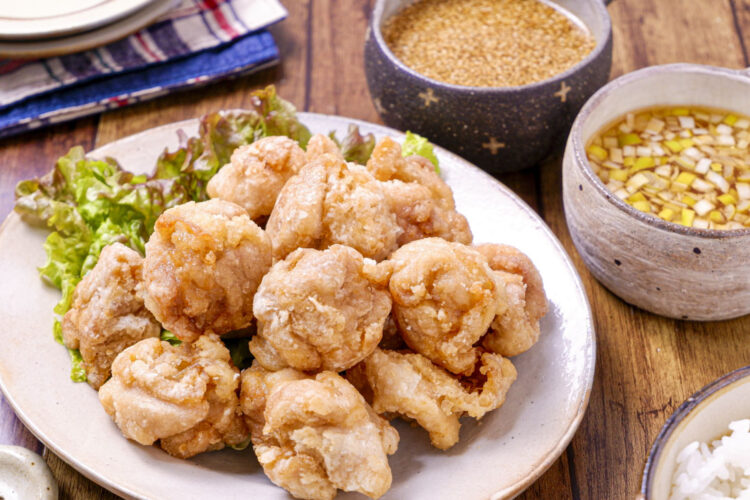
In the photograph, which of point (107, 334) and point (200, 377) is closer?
point (200, 377)

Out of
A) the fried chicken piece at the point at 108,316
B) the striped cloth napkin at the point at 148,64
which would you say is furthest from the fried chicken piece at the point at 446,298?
the striped cloth napkin at the point at 148,64

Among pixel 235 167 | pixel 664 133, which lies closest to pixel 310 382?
pixel 235 167

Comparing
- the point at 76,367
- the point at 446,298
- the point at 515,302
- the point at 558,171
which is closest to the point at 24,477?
the point at 76,367

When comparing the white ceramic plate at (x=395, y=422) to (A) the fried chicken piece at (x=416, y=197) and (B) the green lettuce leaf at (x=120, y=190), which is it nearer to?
(B) the green lettuce leaf at (x=120, y=190)

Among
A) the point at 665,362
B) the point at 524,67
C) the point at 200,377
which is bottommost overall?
the point at 665,362

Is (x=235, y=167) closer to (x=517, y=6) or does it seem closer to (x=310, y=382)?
(x=310, y=382)

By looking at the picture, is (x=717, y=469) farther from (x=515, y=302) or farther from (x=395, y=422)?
(x=395, y=422)
